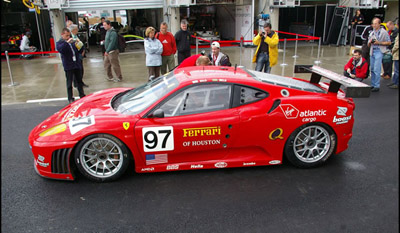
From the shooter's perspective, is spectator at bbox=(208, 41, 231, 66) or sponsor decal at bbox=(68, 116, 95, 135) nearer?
sponsor decal at bbox=(68, 116, 95, 135)

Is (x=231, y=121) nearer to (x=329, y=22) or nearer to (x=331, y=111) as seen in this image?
(x=331, y=111)

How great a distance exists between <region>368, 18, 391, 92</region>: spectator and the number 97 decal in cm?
632

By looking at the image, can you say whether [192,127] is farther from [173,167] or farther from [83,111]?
[83,111]

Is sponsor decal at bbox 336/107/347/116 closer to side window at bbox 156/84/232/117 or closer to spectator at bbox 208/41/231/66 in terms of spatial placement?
side window at bbox 156/84/232/117

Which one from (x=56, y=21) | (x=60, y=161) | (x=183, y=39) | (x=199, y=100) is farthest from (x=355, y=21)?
(x=60, y=161)

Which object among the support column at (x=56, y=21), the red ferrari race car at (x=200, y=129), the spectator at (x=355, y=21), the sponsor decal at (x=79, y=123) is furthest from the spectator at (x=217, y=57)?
the spectator at (x=355, y=21)

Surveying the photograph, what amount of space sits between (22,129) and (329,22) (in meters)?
15.4

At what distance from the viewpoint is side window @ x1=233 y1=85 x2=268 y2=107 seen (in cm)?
443

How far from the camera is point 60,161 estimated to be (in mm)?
4188

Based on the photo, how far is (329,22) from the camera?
17.3 meters

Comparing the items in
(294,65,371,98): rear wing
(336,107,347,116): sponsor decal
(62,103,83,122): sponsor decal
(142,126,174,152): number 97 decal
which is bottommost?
(142,126,174,152): number 97 decal

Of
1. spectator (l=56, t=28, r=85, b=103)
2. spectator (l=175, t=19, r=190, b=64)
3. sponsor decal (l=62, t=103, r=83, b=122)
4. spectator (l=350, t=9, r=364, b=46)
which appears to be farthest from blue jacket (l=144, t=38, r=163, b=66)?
spectator (l=350, t=9, r=364, b=46)

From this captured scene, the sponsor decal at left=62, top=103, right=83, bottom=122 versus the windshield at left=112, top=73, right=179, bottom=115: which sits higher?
the windshield at left=112, top=73, right=179, bottom=115

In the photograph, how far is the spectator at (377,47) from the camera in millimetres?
8484
